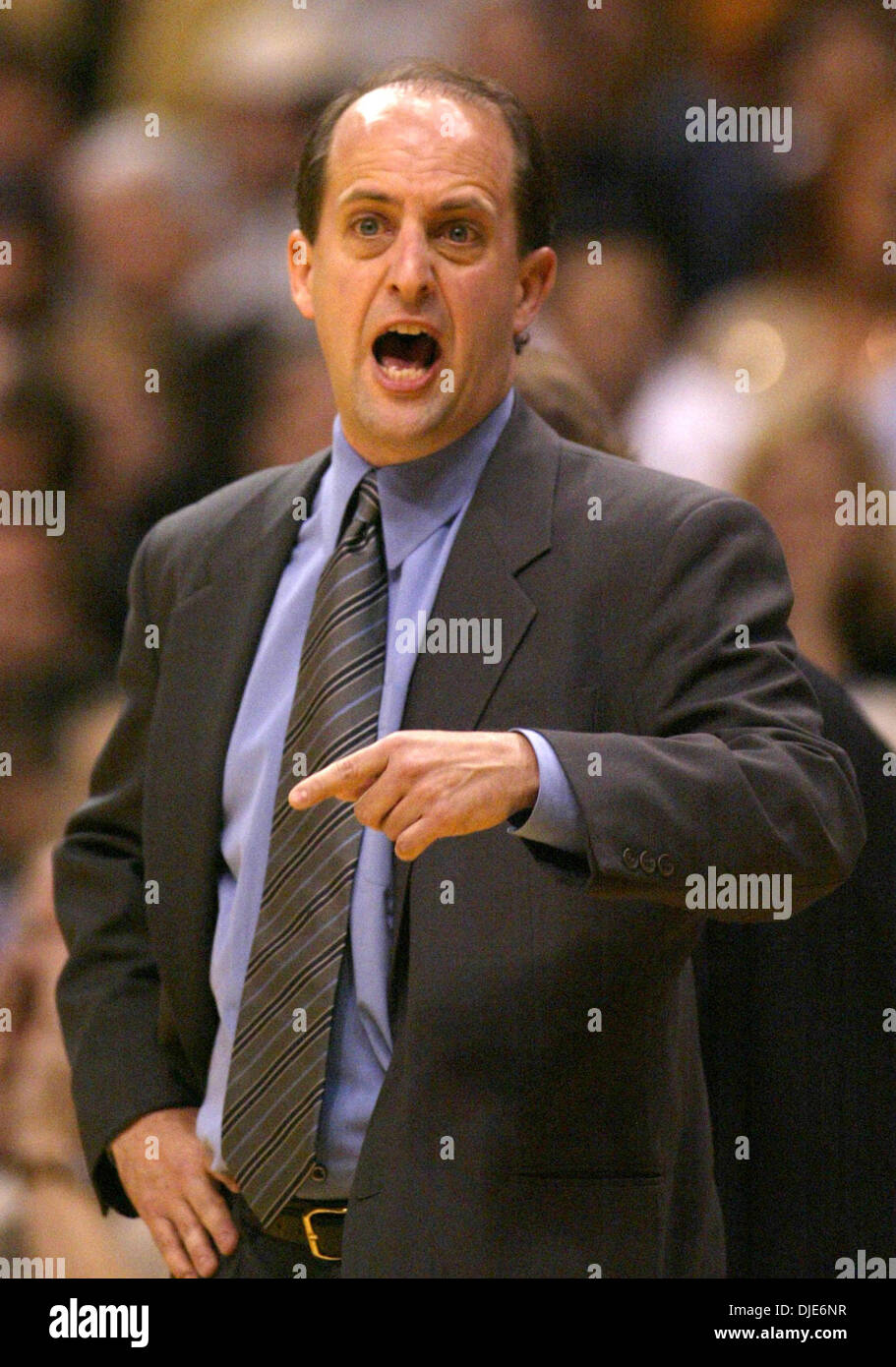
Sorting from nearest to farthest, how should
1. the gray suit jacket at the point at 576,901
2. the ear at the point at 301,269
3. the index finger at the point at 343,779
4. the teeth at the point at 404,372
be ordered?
the index finger at the point at 343,779, the gray suit jacket at the point at 576,901, the teeth at the point at 404,372, the ear at the point at 301,269

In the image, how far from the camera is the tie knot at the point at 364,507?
156 cm

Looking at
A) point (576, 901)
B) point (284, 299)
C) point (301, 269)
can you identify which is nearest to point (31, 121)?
point (284, 299)

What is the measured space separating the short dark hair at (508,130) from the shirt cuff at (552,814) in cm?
63

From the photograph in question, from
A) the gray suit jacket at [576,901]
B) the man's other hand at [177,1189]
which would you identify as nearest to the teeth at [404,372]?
the gray suit jacket at [576,901]

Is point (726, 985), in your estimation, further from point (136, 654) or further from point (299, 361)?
point (299, 361)

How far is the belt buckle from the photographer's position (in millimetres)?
1441

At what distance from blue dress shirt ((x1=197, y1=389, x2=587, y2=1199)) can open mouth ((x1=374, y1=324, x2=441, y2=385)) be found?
80mm

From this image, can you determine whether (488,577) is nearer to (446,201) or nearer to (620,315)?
(446,201)

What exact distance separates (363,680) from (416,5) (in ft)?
3.30

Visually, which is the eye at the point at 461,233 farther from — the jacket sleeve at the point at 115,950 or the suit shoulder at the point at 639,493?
the jacket sleeve at the point at 115,950

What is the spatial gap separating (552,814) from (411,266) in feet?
1.95

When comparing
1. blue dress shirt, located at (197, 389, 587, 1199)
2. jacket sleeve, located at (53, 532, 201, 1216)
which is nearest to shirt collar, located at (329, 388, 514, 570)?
blue dress shirt, located at (197, 389, 587, 1199)

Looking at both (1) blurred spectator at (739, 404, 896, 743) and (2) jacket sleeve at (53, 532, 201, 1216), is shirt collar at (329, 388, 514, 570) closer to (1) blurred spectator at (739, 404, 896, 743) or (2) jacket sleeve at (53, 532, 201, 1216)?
(2) jacket sleeve at (53, 532, 201, 1216)

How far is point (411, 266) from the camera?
1.52 meters
